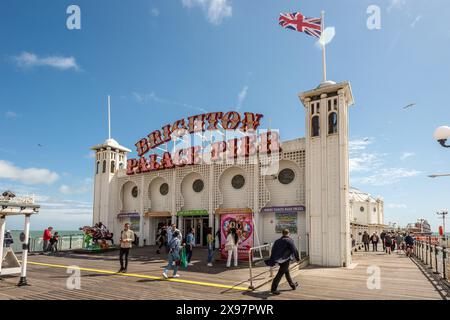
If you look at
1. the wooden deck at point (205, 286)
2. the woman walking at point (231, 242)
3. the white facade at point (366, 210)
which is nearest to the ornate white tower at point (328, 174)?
the wooden deck at point (205, 286)

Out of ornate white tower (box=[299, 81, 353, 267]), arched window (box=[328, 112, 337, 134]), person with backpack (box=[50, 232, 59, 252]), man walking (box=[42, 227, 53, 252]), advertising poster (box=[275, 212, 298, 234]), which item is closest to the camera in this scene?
ornate white tower (box=[299, 81, 353, 267])

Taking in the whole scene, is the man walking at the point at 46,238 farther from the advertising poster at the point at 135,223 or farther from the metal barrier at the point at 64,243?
the advertising poster at the point at 135,223

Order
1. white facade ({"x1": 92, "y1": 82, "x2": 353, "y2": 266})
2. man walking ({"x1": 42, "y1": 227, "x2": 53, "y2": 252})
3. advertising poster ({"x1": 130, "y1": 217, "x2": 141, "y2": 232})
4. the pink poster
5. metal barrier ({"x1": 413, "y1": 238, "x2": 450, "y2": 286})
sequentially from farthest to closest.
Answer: advertising poster ({"x1": 130, "y1": 217, "x2": 141, "y2": 232})
man walking ({"x1": 42, "y1": 227, "x2": 53, "y2": 252})
the pink poster
white facade ({"x1": 92, "y1": 82, "x2": 353, "y2": 266})
metal barrier ({"x1": 413, "y1": 238, "x2": 450, "y2": 286})

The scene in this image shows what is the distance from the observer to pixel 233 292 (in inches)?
369

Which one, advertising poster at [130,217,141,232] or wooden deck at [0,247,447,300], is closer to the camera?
wooden deck at [0,247,447,300]

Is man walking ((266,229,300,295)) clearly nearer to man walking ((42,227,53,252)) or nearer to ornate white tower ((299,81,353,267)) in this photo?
ornate white tower ((299,81,353,267))

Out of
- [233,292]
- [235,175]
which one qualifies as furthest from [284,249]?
[235,175]

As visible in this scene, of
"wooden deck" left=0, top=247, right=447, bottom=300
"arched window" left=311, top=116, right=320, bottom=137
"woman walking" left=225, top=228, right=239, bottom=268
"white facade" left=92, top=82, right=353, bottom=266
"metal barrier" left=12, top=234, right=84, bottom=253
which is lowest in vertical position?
"metal barrier" left=12, top=234, right=84, bottom=253

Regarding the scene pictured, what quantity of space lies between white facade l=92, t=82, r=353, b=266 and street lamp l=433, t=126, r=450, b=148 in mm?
7929

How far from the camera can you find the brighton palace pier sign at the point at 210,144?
21.9m

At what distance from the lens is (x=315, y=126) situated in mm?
18359

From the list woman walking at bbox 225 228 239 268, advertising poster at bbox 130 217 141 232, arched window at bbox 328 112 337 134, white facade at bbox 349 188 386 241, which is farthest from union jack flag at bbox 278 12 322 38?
white facade at bbox 349 188 386 241

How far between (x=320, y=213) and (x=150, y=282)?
10145 mm

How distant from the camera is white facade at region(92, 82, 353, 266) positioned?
660 inches
